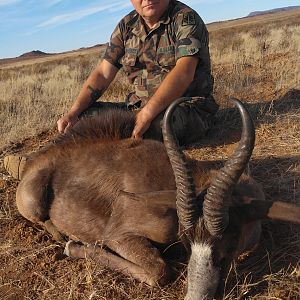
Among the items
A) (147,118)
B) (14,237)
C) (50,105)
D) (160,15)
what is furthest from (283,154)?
(50,105)

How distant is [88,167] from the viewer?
16.3 ft

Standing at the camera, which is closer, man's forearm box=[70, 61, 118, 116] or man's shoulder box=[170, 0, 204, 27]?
man's shoulder box=[170, 0, 204, 27]

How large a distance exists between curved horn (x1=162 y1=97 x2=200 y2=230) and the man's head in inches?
123

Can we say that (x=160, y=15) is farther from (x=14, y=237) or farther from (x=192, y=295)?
(x=192, y=295)

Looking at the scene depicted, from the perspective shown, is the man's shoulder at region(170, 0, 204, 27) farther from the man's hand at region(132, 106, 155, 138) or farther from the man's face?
the man's hand at region(132, 106, 155, 138)

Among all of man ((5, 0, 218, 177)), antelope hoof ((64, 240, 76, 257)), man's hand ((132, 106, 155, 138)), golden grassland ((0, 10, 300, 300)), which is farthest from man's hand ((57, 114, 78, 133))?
antelope hoof ((64, 240, 76, 257))

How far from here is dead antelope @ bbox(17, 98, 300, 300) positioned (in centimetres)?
341

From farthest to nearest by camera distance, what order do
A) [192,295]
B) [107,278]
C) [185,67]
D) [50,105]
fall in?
[50,105] < [185,67] < [107,278] < [192,295]

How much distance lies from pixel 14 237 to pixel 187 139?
8.91 feet

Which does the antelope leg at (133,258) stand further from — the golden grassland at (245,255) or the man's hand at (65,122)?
the man's hand at (65,122)

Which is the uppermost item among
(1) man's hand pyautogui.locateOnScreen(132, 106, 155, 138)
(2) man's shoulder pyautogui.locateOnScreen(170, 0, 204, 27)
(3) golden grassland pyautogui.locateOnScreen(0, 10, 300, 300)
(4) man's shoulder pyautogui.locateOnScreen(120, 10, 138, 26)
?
(4) man's shoulder pyautogui.locateOnScreen(120, 10, 138, 26)

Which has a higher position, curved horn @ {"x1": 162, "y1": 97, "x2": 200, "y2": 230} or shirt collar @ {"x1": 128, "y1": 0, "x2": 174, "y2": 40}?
shirt collar @ {"x1": 128, "y1": 0, "x2": 174, "y2": 40}

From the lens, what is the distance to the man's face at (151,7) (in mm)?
6223

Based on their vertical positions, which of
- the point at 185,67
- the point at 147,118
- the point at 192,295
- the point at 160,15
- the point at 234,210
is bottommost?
the point at 192,295
